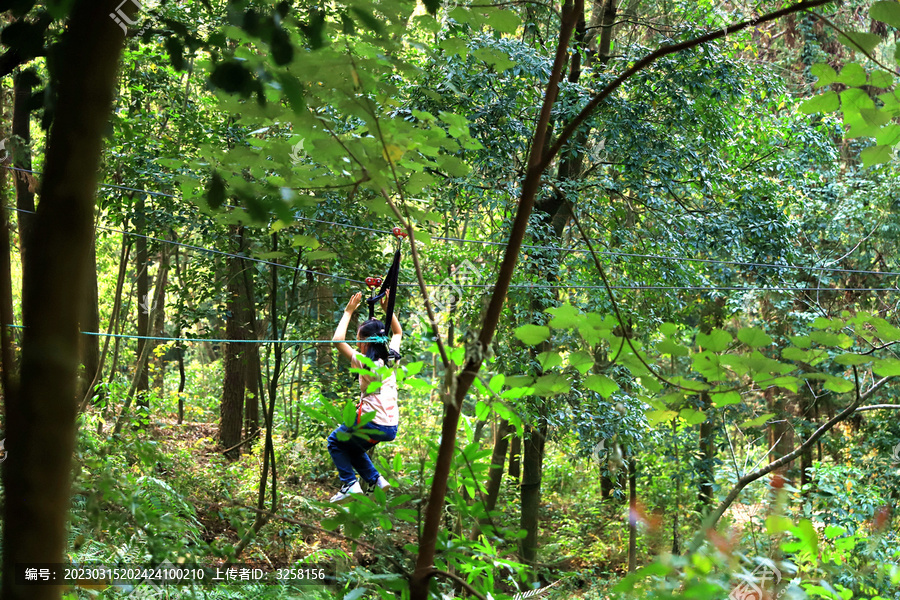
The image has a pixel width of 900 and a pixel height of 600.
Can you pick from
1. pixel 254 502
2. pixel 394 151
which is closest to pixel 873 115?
pixel 394 151

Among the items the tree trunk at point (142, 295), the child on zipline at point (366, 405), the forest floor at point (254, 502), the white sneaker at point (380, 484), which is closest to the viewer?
the white sneaker at point (380, 484)

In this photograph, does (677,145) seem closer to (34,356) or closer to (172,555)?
(172,555)

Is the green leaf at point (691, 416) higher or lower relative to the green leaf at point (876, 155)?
lower

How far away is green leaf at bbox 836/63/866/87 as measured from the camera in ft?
3.03

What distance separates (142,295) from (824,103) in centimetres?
879

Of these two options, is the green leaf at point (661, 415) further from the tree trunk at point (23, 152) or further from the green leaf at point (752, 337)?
the tree trunk at point (23, 152)

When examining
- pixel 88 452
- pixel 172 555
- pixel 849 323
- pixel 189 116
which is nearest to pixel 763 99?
pixel 189 116

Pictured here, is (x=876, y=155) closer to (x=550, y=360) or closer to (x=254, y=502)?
(x=550, y=360)

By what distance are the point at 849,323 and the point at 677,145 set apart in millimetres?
4404

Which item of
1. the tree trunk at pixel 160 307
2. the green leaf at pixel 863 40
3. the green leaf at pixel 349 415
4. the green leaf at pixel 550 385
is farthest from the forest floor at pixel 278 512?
the green leaf at pixel 863 40

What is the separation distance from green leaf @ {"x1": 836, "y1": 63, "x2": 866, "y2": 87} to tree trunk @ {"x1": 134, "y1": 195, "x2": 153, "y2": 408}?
450 centimetres

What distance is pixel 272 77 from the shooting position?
0.79 m

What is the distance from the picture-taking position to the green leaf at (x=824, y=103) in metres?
0.97

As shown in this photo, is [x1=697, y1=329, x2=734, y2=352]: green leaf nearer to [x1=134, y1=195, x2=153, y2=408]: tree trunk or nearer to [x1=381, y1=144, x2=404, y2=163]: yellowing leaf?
[x1=381, y1=144, x2=404, y2=163]: yellowing leaf
